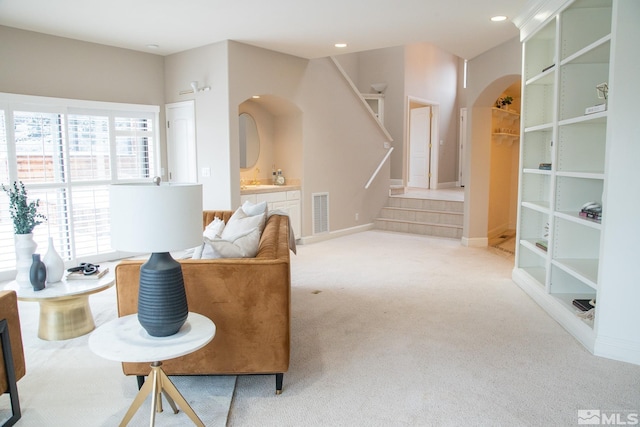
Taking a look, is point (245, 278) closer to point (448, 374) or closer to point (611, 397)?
point (448, 374)

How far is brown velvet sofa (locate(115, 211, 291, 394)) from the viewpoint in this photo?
2357mm

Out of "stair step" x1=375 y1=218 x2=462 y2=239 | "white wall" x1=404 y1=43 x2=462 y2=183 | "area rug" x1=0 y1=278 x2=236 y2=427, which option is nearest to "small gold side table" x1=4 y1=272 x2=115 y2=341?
"area rug" x1=0 y1=278 x2=236 y2=427

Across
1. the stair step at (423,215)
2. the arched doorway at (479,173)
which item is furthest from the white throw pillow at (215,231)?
the stair step at (423,215)

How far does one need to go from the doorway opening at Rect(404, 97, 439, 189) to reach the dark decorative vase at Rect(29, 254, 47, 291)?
8.10m

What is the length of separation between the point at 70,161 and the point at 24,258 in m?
2.28

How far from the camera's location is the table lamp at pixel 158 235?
6.16ft

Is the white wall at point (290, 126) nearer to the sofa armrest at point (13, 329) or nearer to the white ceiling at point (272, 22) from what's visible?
the white ceiling at point (272, 22)

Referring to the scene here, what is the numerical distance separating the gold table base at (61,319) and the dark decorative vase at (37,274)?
0.42 feet

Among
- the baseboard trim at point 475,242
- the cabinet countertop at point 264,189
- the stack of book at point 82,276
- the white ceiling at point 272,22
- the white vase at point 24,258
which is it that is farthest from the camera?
the baseboard trim at point 475,242

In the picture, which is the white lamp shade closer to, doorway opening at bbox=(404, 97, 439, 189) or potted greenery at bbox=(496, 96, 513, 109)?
potted greenery at bbox=(496, 96, 513, 109)

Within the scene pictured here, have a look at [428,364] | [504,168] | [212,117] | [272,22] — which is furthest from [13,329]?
[504,168]

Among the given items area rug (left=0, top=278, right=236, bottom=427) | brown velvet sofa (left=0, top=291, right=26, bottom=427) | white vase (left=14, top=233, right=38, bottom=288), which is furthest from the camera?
white vase (left=14, top=233, right=38, bottom=288)

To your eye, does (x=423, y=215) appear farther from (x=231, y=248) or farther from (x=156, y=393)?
(x=156, y=393)

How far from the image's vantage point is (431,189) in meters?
10.1
